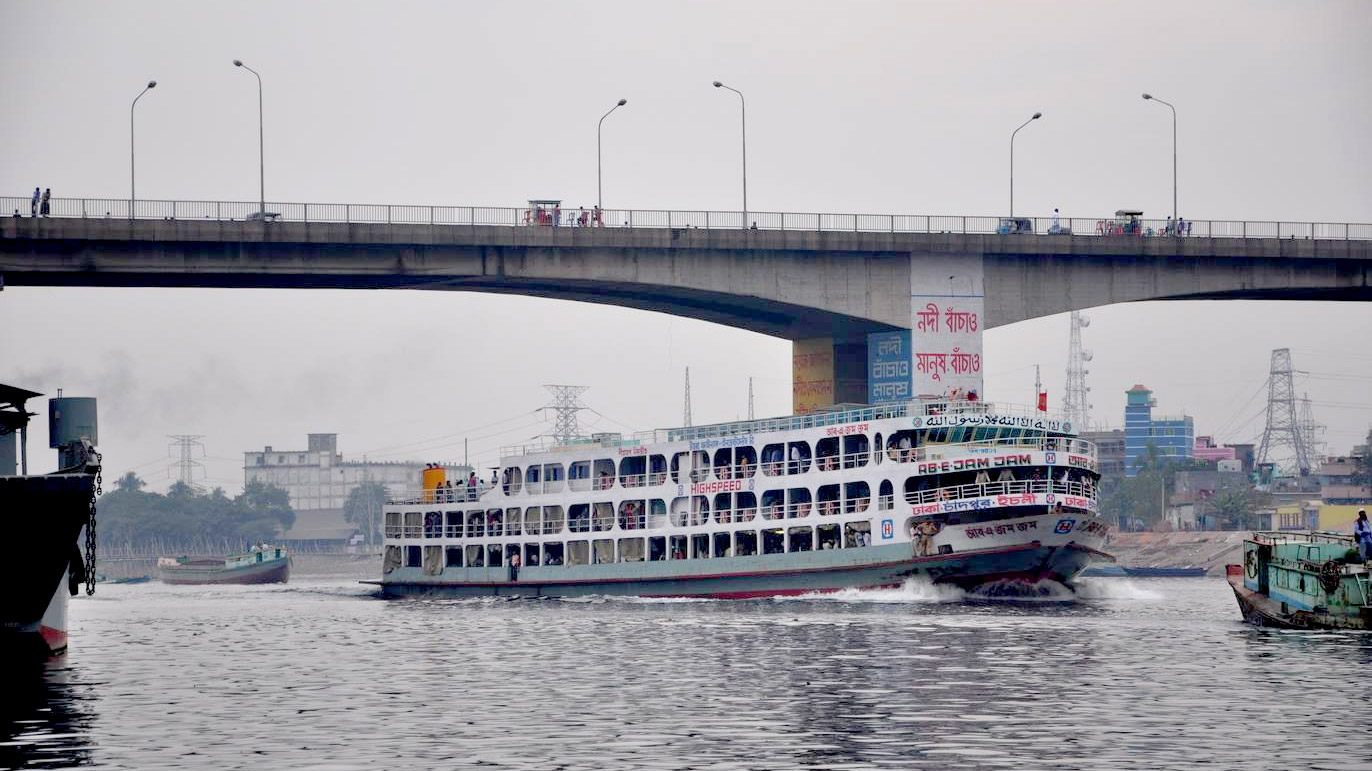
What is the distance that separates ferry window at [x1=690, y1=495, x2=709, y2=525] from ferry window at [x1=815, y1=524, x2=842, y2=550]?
5.81 m

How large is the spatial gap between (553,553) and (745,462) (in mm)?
11536

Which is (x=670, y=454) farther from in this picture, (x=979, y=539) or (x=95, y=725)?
(x=95, y=725)

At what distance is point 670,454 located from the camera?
8150cm

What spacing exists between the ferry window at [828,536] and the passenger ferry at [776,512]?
0.08 m

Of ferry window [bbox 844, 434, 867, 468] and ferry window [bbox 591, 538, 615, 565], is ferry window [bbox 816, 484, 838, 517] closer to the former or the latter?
ferry window [bbox 844, 434, 867, 468]

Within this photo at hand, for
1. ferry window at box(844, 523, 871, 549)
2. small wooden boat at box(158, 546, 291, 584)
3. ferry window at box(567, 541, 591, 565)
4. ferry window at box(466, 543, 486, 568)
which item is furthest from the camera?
small wooden boat at box(158, 546, 291, 584)

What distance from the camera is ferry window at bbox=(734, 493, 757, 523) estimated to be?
77938 millimetres

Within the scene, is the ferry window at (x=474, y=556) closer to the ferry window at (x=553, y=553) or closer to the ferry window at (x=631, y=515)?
the ferry window at (x=553, y=553)

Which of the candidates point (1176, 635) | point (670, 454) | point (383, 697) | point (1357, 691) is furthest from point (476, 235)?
point (1357, 691)

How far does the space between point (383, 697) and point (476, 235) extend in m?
43.5

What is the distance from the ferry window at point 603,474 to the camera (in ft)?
274

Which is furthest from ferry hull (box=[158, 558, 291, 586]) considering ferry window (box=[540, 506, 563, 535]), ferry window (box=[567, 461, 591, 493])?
ferry window (box=[567, 461, 591, 493])

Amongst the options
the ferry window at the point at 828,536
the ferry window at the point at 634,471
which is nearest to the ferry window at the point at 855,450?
the ferry window at the point at 828,536

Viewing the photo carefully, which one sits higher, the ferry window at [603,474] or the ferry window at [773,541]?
the ferry window at [603,474]
